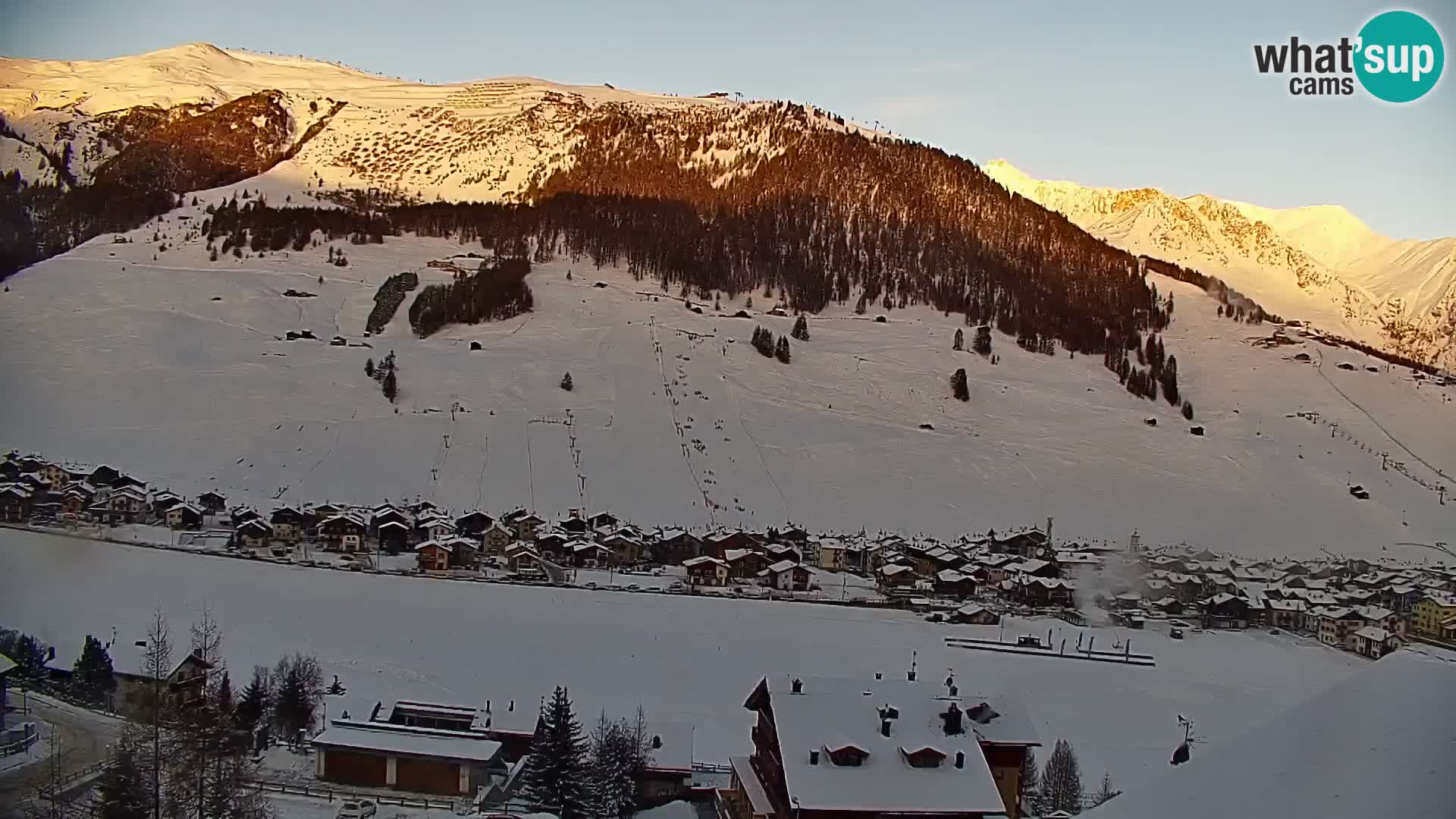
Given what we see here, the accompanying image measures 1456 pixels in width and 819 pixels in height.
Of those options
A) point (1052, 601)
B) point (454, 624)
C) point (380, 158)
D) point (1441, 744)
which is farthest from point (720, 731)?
point (380, 158)

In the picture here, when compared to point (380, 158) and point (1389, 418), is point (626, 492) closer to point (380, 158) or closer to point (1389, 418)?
point (1389, 418)

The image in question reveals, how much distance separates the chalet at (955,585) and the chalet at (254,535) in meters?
7.09

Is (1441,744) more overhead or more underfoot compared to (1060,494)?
more overhead

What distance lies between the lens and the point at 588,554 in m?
12.3

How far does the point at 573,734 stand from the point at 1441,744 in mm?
3955

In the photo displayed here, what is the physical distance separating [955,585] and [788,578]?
1.85 metres

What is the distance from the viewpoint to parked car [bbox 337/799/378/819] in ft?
16.0

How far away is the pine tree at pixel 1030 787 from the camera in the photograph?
5.47 meters

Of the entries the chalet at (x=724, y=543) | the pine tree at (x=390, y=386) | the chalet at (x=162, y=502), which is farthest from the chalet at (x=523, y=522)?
the pine tree at (x=390, y=386)

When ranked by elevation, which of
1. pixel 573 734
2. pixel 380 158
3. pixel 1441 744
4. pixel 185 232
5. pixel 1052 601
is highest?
pixel 380 158

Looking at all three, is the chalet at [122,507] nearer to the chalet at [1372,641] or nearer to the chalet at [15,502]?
the chalet at [15,502]

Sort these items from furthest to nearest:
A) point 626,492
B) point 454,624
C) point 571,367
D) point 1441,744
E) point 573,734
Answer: point 571,367
point 626,492
point 454,624
point 573,734
point 1441,744

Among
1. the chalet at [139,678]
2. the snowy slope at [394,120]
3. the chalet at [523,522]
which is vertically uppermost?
the snowy slope at [394,120]

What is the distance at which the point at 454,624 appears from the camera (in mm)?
8539
